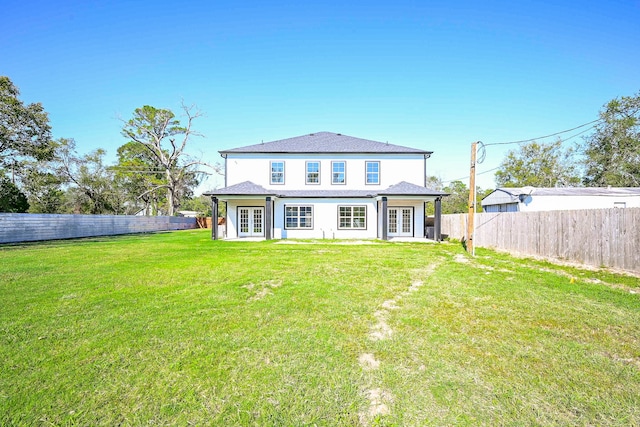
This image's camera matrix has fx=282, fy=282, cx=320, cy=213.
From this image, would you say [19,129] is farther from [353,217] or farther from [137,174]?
[353,217]

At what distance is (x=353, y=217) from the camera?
57.0ft

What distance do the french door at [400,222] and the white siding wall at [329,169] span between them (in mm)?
1945

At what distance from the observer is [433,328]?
3705mm

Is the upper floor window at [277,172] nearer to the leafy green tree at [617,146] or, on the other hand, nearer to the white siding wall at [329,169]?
the white siding wall at [329,169]

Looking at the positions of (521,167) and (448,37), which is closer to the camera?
(448,37)

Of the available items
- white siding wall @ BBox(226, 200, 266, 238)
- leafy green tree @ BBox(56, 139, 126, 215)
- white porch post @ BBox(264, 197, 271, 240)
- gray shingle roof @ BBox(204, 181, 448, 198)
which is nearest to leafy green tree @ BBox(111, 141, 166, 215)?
leafy green tree @ BBox(56, 139, 126, 215)

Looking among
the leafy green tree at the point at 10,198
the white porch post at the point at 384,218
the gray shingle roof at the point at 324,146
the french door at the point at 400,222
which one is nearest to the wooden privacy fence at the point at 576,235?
the white porch post at the point at 384,218

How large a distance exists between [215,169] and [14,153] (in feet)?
46.0

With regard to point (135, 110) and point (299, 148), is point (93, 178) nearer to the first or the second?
point (135, 110)

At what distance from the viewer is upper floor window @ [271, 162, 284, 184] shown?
18156 mm

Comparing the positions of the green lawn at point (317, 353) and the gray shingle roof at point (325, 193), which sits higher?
the gray shingle roof at point (325, 193)

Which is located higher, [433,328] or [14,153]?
[14,153]

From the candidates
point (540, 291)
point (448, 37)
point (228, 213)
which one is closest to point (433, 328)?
point (540, 291)

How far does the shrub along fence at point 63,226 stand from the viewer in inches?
A: 565
